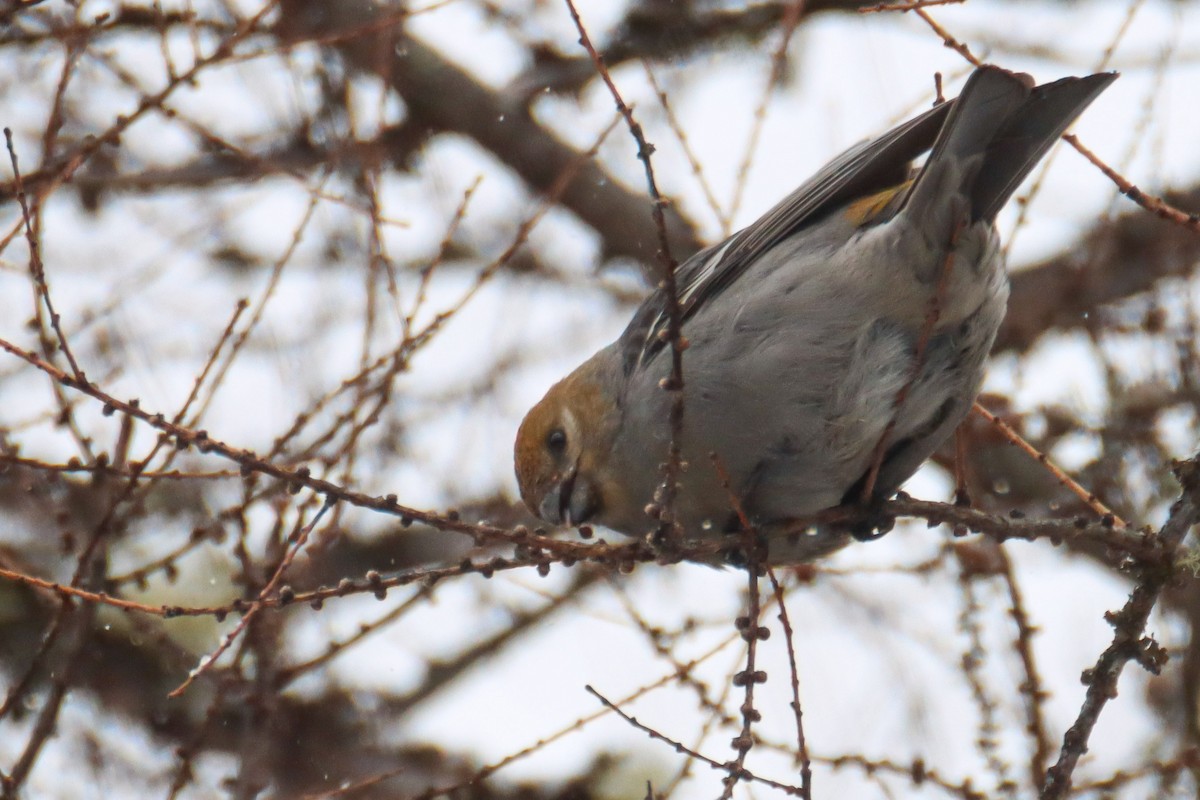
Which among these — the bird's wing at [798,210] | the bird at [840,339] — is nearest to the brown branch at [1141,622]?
the bird at [840,339]

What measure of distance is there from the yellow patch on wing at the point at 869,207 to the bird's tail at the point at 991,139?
191 millimetres

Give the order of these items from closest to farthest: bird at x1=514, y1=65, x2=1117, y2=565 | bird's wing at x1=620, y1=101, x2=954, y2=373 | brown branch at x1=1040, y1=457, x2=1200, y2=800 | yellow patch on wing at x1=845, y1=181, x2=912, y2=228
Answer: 1. brown branch at x1=1040, y1=457, x2=1200, y2=800
2. bird at x1=514, y1=65, x2=1117, y2=565
3. bird's wing at x1=620, y1=101, x2=954, y2=373
4. yellow patch on wing at x1=845, y1=181, x2=912, y2=228

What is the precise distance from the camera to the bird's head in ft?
13.5

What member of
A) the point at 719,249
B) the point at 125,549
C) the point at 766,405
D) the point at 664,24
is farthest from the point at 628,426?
the point at 664,24

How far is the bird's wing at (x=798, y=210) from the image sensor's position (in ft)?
12.4

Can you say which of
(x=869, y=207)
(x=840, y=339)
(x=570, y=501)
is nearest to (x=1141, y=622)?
(x=840, y=339)

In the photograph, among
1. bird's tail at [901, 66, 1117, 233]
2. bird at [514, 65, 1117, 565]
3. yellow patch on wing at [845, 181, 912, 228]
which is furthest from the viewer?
yellow patch on wing at [845, 181, 912, 228]

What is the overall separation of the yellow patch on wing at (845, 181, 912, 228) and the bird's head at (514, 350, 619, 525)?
37.1 inches

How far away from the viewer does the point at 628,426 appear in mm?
3992

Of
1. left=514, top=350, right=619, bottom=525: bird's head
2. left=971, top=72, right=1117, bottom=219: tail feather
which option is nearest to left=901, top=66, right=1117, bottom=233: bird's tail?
left=971, top=72, right=1117, bottom=219: tail feather

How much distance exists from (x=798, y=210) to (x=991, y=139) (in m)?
0.67

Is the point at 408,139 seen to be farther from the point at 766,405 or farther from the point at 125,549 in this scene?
the point at 766,405

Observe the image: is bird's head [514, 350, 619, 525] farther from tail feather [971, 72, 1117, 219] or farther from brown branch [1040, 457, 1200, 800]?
brown branch [1040, 457, 1200, 800]

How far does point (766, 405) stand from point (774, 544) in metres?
0.43
